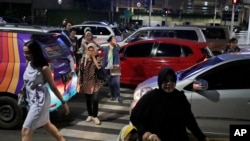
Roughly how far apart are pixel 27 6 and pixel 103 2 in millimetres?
11529

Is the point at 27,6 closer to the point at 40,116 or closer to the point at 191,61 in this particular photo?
the point at 191,61

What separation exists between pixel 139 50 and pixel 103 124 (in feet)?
12.6

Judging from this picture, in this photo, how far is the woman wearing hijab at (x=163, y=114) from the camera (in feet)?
11.2

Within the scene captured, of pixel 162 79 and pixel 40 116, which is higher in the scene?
pixel 162 79

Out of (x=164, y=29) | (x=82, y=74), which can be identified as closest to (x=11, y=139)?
(x=82, y=74)

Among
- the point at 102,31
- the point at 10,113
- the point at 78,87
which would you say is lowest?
the point at 10,113

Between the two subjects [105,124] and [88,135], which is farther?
[105,124]

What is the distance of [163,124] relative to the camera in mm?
3422

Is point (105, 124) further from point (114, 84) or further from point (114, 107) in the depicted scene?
point (114, 84)

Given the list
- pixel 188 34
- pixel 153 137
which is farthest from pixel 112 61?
pixel 188 34

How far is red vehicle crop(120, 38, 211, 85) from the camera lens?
35.4ft

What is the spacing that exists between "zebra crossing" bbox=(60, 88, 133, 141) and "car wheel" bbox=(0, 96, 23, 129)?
Answer: 2.60ft

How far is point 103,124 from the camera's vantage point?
783 cm

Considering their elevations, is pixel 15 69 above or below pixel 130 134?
above
